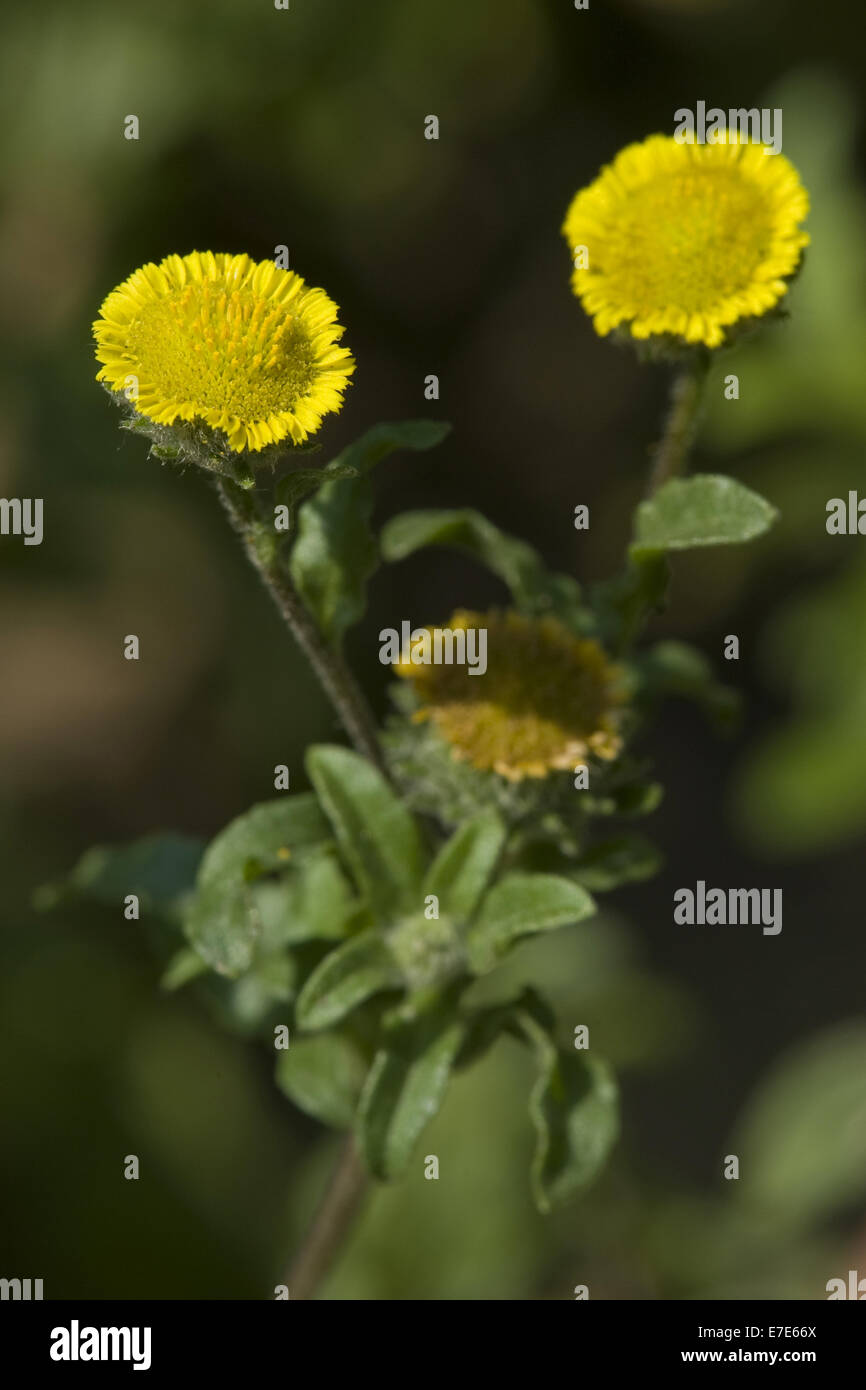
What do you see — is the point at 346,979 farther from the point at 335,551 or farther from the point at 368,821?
the point at 335,551

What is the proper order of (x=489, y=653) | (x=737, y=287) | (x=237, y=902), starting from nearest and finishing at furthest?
(x=737, y=287) → (x=237, y=902) → (x=489, y=653)

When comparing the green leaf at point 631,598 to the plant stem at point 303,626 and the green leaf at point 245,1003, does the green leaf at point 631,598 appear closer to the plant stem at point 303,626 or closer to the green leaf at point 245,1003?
the plant stem at point 303,626

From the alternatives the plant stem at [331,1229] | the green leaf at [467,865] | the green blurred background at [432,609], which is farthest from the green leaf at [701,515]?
the green blurred background at [432,609]

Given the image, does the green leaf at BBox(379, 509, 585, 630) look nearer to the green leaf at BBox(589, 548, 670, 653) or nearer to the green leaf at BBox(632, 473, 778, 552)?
the green leaf at BBox(589, 548, 670, 653)

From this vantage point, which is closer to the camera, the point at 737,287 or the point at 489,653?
the point at 737,287
